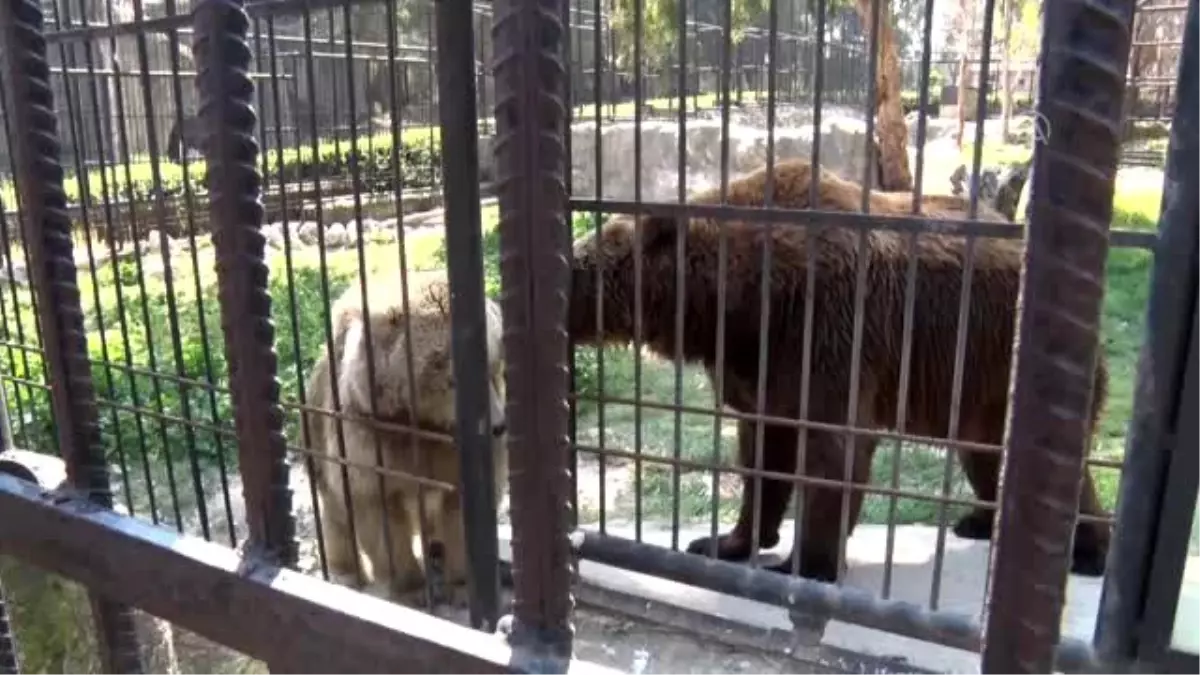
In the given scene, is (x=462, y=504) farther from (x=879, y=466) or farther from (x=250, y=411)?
(x=879, y=466)

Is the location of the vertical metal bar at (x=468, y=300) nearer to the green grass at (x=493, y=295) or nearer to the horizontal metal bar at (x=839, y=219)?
the green grass at (x=493, y=295)

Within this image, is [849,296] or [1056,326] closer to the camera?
[1056,326]

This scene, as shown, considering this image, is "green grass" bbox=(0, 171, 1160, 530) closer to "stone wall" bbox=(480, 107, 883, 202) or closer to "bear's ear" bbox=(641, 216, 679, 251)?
"bear's ear" bbox=(641, 216, 679, 251)

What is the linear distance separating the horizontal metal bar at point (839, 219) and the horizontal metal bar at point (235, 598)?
167 cm

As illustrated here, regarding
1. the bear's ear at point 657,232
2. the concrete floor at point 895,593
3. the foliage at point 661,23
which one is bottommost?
the concrete floor at point 895,593

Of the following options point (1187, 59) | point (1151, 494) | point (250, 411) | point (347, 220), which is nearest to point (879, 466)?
point (1151, 494)

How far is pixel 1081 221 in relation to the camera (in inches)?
24.6

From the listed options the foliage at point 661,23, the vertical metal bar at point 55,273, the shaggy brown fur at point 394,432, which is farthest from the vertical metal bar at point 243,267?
the foliage at point 661,23

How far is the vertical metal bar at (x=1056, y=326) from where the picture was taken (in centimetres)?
61

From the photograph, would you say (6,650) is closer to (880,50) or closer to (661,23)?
(880,50)

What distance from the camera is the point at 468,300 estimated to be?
2.37m

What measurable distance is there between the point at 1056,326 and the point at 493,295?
15.8 ft

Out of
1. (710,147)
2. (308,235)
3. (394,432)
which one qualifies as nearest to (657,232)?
(394,432)

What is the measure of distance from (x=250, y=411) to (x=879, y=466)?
4.18 meters
